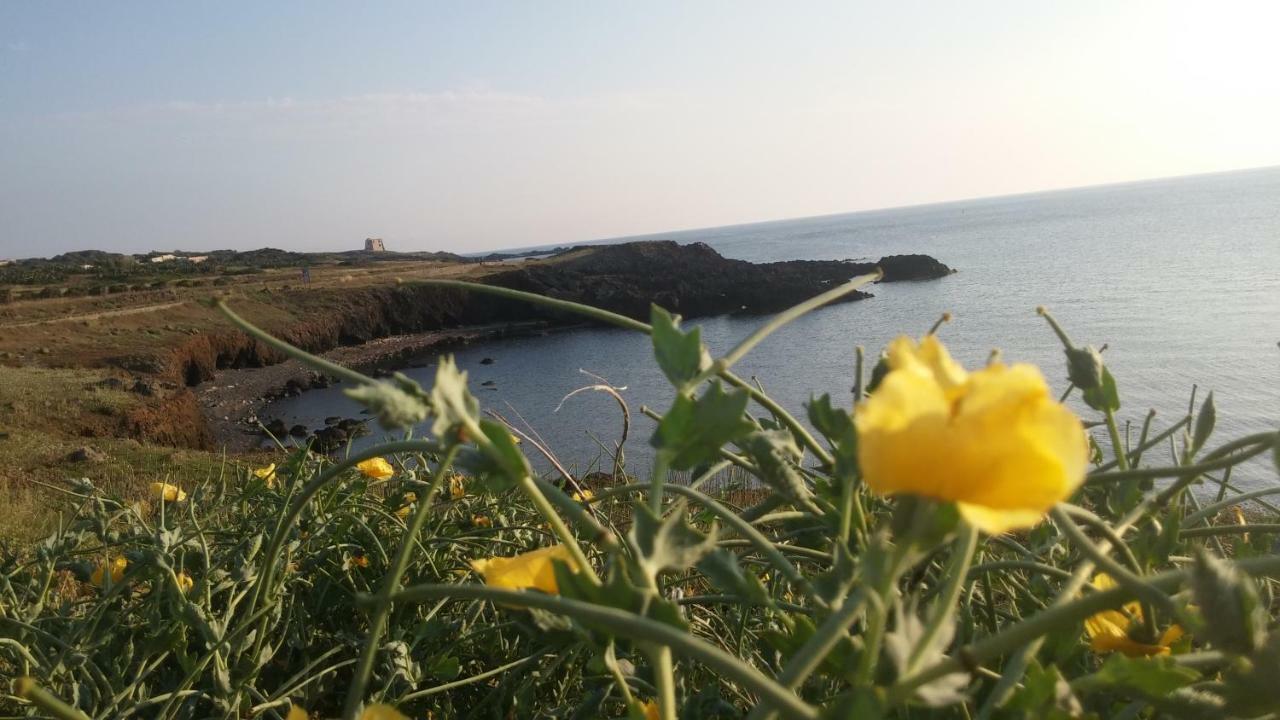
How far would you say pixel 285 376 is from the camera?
15.2 meters

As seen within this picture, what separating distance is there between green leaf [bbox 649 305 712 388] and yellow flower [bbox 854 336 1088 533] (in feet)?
0.38

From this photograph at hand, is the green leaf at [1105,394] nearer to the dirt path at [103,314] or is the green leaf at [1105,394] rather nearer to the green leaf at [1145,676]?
the green leaf at [1145,676]

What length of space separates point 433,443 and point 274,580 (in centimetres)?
53

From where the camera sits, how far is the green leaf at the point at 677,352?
346 millimetres

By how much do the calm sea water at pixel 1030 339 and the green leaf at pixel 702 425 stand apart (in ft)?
3.76

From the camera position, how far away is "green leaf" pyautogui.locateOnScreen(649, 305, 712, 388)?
35 cm

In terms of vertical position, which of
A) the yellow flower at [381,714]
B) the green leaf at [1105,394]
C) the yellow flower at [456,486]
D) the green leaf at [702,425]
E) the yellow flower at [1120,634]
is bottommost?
the yellow flower at [456,486]

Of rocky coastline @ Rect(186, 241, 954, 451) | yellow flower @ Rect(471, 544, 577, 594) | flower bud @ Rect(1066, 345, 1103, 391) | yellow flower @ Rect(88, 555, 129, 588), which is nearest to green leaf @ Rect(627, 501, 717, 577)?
yellow flower @ Rect(471, 544, 577, 594)

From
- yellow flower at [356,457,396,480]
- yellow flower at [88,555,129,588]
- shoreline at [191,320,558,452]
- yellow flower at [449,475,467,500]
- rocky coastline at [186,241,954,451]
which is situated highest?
yellow flower at [356,457,396,480]

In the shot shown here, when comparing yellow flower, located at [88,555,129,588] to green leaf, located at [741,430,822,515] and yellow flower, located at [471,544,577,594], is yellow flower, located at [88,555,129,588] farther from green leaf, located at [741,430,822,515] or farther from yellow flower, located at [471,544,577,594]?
green leaf, located at [741,430,822,515]

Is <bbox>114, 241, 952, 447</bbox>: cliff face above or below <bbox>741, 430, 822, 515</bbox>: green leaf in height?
below

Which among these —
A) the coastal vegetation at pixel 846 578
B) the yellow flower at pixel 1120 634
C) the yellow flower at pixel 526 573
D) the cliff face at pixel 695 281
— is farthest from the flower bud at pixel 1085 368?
the cliff face at pixel 695 281

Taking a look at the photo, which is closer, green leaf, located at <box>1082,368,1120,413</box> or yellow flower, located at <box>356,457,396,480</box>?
green leaf, located at <box>1082,368,1120,413</box>

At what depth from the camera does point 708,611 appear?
820 millimetres
